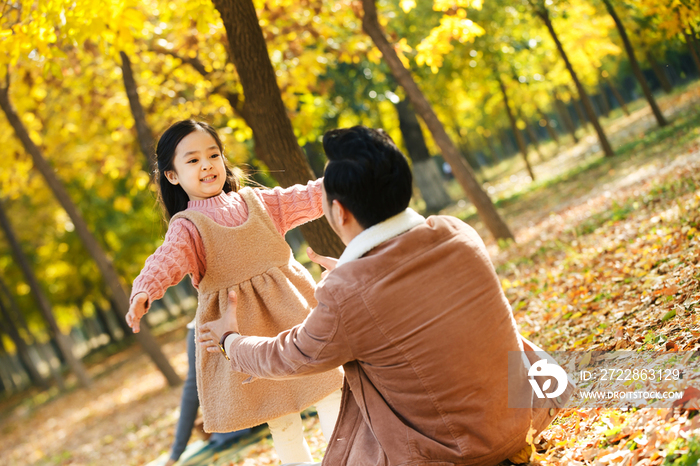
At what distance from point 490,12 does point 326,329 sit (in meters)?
14.8

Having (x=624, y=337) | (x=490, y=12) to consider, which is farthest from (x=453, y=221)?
(x=490, y=12)

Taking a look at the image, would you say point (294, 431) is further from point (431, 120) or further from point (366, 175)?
point (431, 120)

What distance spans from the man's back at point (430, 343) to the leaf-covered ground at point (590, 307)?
0.57 metres

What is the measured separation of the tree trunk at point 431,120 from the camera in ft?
27.4

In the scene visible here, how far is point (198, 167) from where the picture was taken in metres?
2.76

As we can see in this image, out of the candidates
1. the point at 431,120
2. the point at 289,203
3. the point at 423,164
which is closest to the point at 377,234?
the point at 289,203

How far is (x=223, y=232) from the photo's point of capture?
2.67 meters

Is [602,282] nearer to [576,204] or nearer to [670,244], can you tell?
[670,244]

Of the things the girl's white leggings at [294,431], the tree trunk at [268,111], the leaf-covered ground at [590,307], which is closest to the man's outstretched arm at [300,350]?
the girl's white leggings at [294,431]

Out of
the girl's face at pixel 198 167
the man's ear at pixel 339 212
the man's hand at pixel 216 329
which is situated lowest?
the man's hand at pixel 216 329

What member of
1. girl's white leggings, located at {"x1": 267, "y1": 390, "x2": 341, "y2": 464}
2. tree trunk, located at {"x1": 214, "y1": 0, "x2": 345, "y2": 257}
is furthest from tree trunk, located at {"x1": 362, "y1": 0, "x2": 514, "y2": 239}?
girl's white leggings, located at {"x1": 267, "y1": 390, "x2": 341, "y2": 464}

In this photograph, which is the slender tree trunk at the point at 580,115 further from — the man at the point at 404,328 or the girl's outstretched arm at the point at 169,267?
the man at the point at 404,328

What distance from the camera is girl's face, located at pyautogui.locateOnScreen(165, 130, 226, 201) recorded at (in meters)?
2.76

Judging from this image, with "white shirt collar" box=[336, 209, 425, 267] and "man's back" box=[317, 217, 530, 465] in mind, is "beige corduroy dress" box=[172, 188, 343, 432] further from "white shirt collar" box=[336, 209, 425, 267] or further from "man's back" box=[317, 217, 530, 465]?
"white shirt collar" box=[336, 209, 425, 267]
